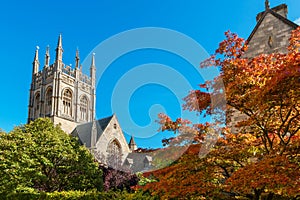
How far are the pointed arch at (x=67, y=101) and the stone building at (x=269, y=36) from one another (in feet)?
120

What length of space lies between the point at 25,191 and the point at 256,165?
14.5 m

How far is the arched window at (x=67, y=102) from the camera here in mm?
44500

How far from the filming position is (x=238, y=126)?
7.25 meters

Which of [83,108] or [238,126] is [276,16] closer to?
[238,126]

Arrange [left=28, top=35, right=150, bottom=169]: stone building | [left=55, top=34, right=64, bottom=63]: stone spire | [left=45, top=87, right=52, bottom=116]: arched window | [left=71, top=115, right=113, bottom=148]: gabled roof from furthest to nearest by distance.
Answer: [left=55, top=34, right=64, bottom=63]: stone spire → [left=45, top=87, right=52, bottom=116]: arched window → [left=28, top=35, right=150, bottom=169]: stone building → [left=71, top=115, right=113, bottom=148]: gabled roof

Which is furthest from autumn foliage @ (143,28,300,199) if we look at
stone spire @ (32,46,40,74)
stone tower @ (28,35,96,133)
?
stone spire @ (32,46,40,74)

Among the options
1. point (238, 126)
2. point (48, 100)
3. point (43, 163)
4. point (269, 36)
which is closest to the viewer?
point (238, 126)

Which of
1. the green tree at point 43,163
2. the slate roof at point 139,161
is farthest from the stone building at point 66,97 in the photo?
the green tree at point 43,163

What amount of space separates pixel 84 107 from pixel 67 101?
3.45 m

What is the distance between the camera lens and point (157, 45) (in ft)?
39.2

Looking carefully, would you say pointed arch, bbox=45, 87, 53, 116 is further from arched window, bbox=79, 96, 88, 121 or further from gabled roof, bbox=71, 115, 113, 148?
gabled roof, bbox=71, 115, 113, 148

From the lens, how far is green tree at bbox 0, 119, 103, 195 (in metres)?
16.7

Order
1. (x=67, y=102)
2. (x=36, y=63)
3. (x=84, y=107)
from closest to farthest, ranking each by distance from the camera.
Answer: (x=67, y=102)
(x=84, y=107)
(x=36, y=63)

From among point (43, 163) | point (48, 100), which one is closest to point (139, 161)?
point (43, 163)
